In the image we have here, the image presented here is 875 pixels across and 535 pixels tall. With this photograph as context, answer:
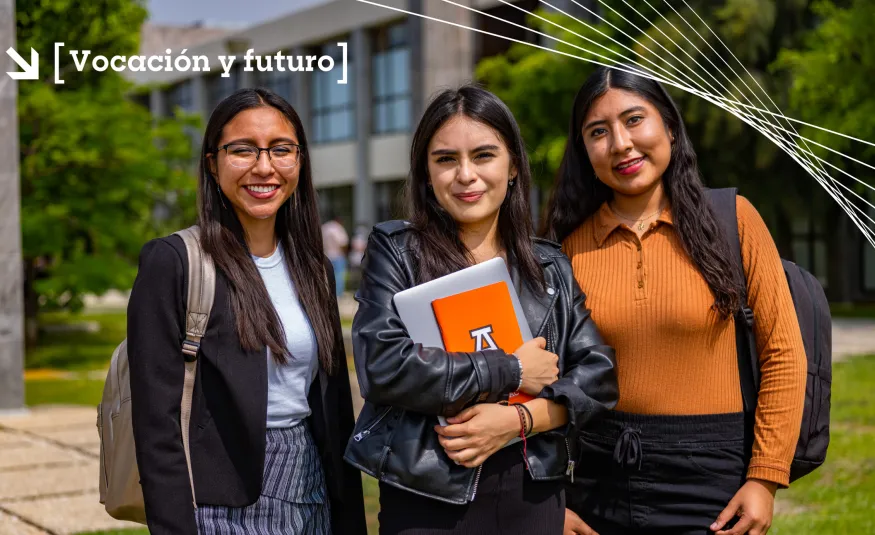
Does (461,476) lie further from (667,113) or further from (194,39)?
(194,39)

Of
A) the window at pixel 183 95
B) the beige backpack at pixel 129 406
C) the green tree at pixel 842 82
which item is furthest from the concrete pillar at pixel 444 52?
the window at pixel 183 95

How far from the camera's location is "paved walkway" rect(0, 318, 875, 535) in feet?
20.7

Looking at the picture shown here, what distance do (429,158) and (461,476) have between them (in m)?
0.83

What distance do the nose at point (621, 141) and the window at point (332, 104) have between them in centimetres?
3846

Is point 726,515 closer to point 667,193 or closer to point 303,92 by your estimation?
point 667,193

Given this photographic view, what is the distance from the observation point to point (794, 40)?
23.3m

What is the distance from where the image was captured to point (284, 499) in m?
3.01

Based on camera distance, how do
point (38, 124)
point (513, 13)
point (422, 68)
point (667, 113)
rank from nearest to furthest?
point (667, 113)
point (38, 124)
point (422, 68)
point (513, 13)

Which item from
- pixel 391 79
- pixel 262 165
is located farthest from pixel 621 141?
pixel 391 79

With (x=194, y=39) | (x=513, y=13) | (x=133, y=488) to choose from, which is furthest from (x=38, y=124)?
(x=194, y=39)

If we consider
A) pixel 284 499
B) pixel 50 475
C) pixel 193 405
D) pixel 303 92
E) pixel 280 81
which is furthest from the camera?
pixel 280 81

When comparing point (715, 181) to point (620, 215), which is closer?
point (620, 215)

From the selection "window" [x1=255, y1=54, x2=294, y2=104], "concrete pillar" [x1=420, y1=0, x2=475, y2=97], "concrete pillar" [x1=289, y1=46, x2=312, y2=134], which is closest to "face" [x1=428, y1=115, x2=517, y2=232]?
"concrete pillar" [x1=420, y1=0, x2=475, y2=97]

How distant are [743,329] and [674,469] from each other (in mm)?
426
